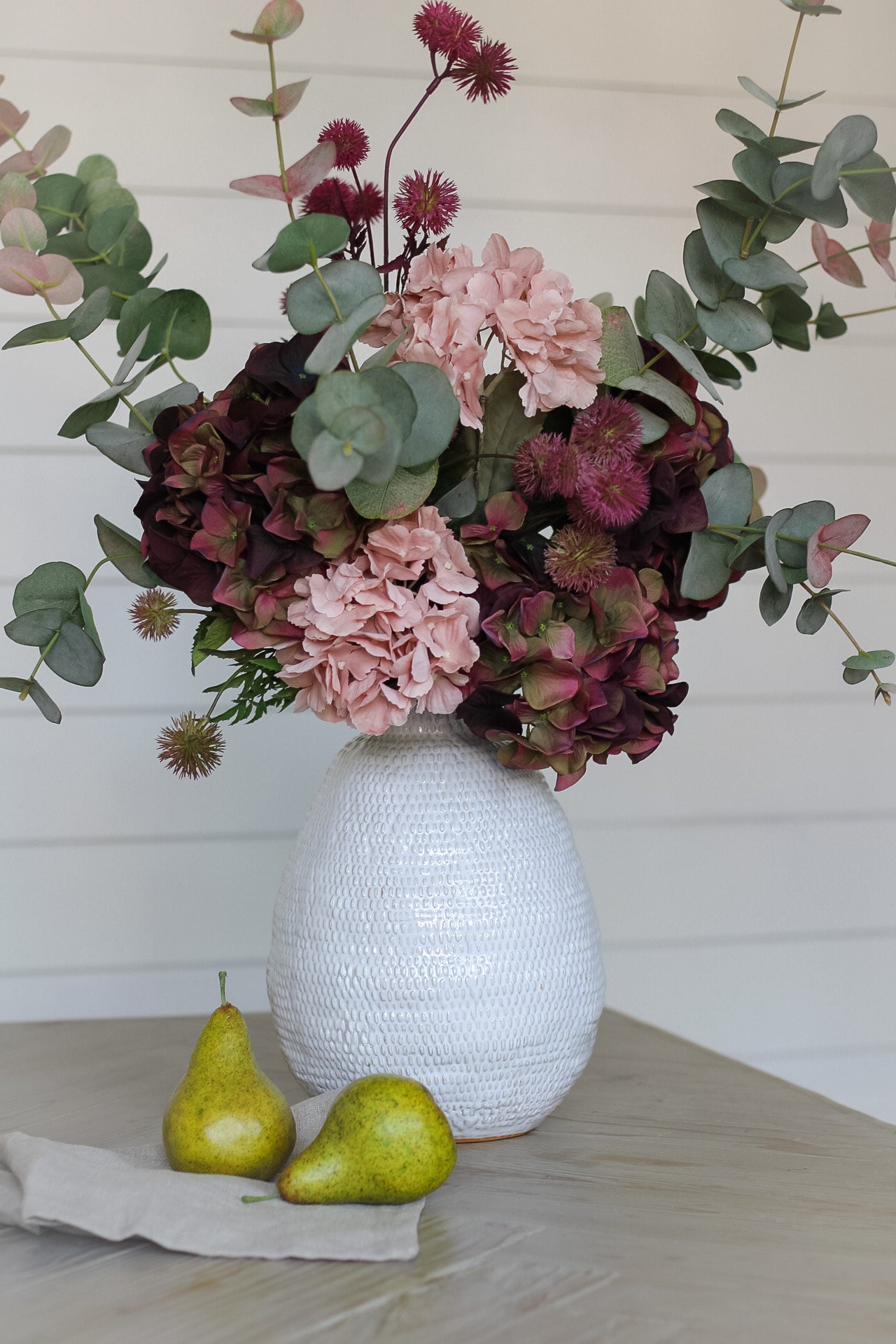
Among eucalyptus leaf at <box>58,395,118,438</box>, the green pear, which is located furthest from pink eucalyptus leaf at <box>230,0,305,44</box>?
the green pear

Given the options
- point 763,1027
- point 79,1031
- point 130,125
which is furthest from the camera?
point 763,1027

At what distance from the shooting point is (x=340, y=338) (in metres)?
0.60

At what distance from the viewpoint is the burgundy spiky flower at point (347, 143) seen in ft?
2.40

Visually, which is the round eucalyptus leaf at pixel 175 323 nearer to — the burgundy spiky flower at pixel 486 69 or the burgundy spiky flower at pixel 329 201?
the burgundy spiky flower at pixel 329 201

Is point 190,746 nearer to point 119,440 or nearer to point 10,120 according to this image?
point 119,440

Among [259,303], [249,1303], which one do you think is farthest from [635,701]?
[259,303]

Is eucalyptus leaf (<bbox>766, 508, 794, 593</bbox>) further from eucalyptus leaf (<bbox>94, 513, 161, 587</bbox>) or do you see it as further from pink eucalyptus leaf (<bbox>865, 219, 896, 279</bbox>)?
eucalyptus leaf (<bbox>94, 513, 161, 587</bbox>)

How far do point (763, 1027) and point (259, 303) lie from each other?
98 cm

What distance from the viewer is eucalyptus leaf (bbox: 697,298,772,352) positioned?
73cm

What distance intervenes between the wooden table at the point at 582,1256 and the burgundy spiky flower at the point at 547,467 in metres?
0.40

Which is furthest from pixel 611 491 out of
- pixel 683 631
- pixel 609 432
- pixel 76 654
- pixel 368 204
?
pixel 683 631

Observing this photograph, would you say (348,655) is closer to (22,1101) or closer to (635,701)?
(635,701)

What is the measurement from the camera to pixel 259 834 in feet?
4.36

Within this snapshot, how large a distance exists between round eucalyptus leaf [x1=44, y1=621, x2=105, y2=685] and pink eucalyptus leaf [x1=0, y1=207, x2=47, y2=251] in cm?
23
